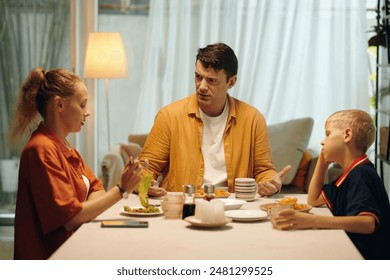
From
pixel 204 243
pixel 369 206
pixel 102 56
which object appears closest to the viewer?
pixel 204 243

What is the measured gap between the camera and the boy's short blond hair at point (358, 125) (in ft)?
7.73

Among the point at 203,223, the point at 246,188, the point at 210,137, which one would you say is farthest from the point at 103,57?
the point at 203,223

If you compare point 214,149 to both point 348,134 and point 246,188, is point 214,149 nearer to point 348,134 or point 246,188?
point 246,188

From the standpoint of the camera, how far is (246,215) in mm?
2240

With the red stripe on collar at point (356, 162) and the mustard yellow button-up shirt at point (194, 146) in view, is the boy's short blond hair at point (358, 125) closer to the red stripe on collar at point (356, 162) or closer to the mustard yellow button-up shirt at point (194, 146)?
the red stripe on collar at point (356, 162)

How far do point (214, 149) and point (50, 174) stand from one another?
3.33ft

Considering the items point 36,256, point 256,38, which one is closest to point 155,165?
point 36,256

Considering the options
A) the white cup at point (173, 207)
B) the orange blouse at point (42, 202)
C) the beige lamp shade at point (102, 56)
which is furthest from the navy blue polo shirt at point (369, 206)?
the beige lamp shade at point (102, 56)

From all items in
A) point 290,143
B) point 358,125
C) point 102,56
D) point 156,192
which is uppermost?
point 358,125

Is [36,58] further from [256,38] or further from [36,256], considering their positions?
[36,256]

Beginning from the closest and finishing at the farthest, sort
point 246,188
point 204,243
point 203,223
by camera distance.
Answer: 1. point 204,243
2. point 203,223
3. point 246,188
